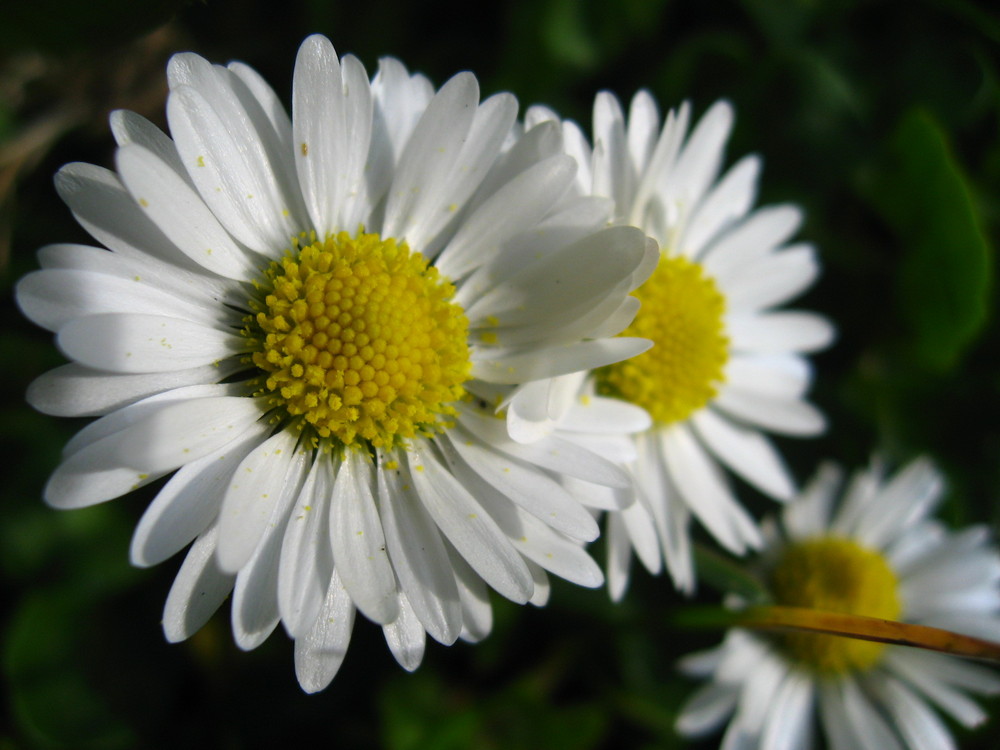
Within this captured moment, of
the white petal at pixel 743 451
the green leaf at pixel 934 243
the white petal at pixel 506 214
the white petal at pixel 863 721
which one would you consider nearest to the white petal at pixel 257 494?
the white petal at pixel 506 214

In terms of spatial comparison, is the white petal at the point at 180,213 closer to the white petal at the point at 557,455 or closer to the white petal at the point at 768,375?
the white petal at the point at 557,455

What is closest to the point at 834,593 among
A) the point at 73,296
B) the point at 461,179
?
the point at 461,179

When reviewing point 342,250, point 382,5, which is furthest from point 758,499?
point 382,5

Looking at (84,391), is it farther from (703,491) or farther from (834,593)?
(834,593)

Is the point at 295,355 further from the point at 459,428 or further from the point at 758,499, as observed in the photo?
the point at 758,499

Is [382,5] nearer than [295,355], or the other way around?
[295,355]

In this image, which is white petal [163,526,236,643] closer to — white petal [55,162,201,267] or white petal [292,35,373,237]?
white petal [55,162,201,267]

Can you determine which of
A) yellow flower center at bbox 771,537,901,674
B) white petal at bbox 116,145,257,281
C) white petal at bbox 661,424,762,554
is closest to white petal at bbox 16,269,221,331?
white petal at bbox 116,145,257,281
